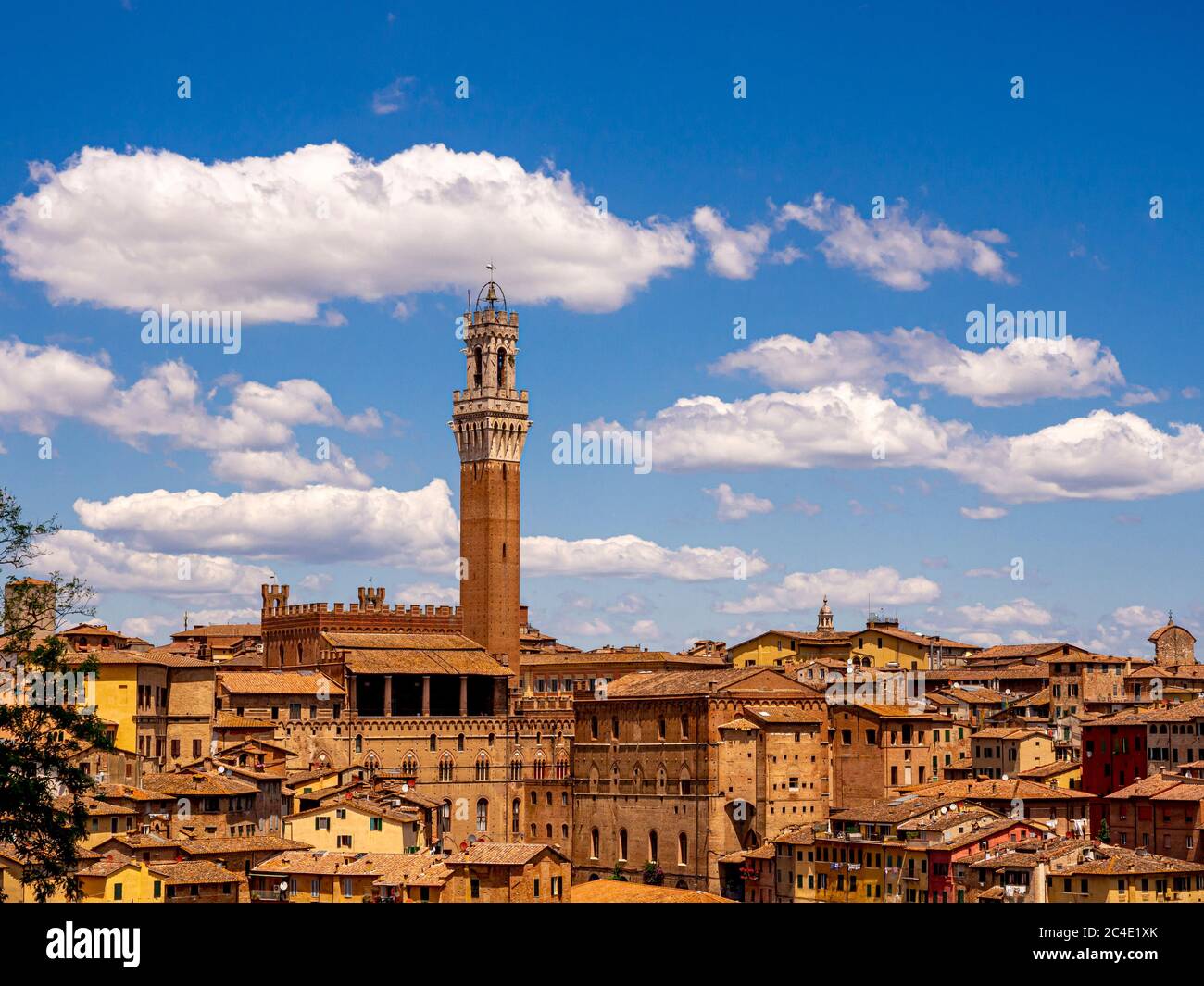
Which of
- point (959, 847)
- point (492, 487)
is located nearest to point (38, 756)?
point (959, 847)

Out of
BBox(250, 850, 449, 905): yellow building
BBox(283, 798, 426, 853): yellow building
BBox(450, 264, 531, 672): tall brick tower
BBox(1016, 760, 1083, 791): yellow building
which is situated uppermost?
BBox(450, 264, 531, 672): tall brick tower

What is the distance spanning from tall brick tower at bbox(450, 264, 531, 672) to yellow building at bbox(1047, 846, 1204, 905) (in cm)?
4700

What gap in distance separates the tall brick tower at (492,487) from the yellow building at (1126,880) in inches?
1851

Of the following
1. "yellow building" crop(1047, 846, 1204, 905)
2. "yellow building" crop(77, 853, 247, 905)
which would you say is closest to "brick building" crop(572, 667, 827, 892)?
"yellow building" crop(1047, 846, 1204, 905)

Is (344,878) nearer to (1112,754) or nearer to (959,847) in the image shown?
(959,847)

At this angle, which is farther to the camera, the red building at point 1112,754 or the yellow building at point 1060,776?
the yellow building at point 1060,776

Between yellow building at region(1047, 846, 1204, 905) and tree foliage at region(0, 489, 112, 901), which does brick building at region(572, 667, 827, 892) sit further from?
tree foliage at region(0, 489, 112, 901)

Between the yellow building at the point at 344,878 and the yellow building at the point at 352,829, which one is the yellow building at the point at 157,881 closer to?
the yellow building at the point at 344,878

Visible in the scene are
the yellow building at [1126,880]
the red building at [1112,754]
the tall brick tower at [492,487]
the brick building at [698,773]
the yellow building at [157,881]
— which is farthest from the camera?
the tall brick tower at [492,487]

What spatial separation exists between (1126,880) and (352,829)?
2929 cm

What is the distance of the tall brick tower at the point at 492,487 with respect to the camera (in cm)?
10250

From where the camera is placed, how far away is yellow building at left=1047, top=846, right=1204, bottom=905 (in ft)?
189

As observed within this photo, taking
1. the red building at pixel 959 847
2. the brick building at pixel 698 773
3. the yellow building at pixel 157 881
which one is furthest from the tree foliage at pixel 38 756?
the brick building at pixel 698 773
